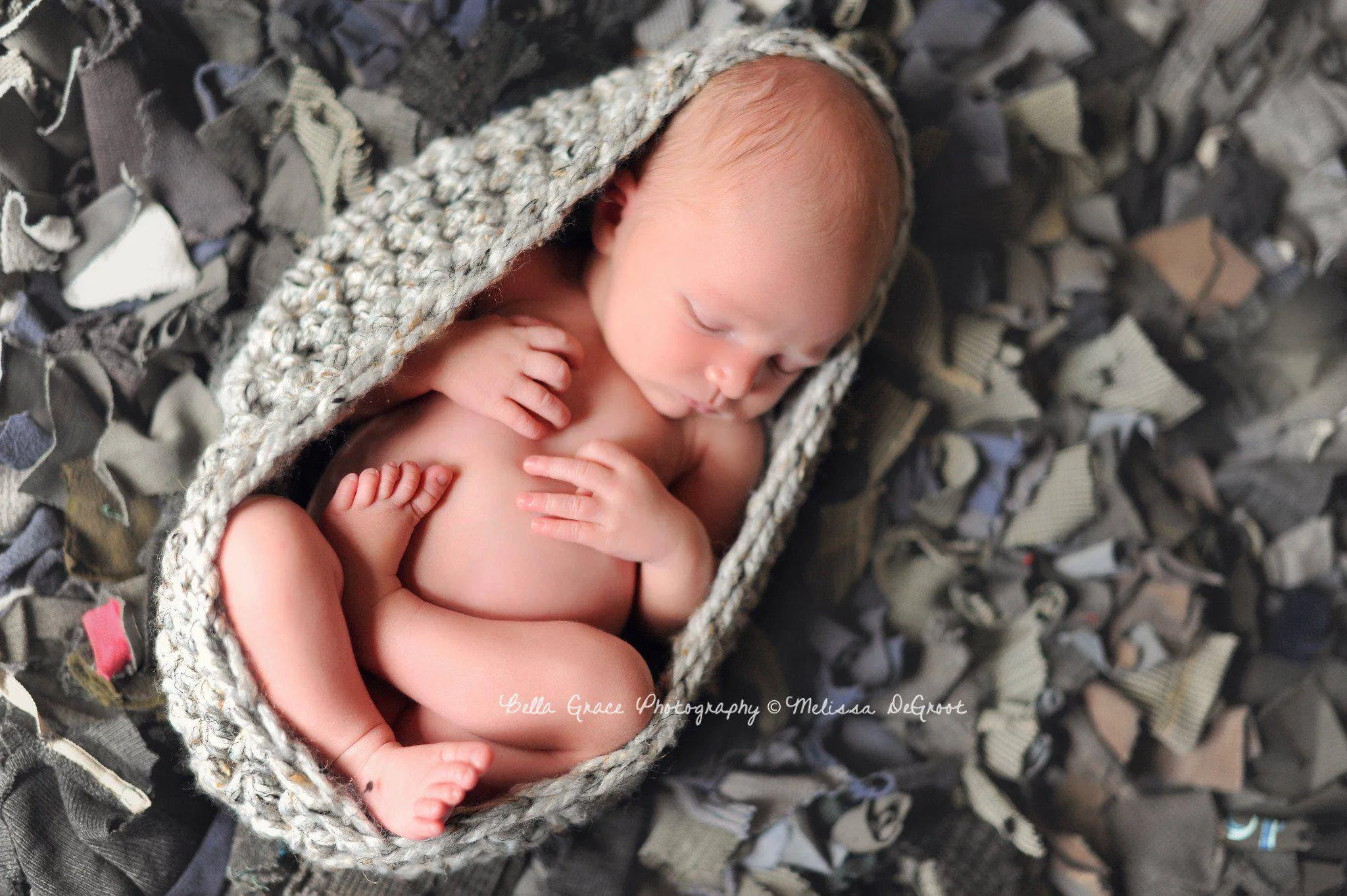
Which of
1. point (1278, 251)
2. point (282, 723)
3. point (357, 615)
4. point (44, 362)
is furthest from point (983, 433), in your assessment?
point (44, 362)

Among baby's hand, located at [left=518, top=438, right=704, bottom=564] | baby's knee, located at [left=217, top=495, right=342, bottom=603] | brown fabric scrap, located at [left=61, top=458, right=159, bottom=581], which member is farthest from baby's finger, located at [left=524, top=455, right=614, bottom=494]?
brown fabric scrap, located at [left=61, top=458, right=159, bottom=581]

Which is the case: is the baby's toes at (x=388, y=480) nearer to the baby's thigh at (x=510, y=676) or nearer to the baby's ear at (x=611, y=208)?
the baby's thigh at (x=510, y=676)

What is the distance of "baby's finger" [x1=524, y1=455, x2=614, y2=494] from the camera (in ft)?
3.36

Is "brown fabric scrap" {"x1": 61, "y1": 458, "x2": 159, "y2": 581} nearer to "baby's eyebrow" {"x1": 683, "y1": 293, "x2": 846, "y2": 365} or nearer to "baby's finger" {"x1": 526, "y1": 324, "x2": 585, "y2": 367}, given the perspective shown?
"baby's finger" {"x1": 526, "y1": 324, "x2": 585, "y2": 367}

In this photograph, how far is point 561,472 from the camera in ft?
3.37

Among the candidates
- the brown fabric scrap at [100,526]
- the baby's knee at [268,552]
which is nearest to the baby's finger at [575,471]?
the baby's knee at [268,552]

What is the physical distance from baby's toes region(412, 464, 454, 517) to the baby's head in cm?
26

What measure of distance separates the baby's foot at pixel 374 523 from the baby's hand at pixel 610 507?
0.13 meters

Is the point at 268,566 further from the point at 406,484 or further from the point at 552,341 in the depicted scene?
the point at 552,341

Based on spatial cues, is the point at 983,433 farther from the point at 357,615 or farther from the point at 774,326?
the point at 357,615

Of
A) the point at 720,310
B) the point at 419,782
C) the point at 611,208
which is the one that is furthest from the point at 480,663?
the point at 611,208

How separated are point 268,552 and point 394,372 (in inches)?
9.4

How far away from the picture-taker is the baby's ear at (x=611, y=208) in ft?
3.55

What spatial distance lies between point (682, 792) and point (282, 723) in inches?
22.2
